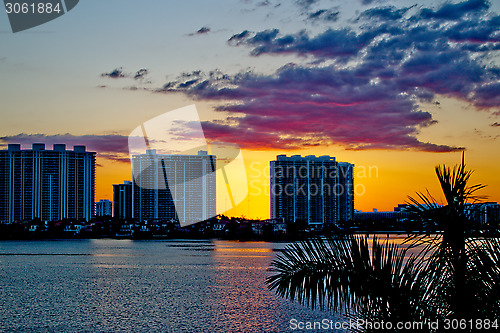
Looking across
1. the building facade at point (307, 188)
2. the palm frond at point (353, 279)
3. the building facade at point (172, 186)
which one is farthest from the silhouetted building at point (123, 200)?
the palm frond at point (353, 279)

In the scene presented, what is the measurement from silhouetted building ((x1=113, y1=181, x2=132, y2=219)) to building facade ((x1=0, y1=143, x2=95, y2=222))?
21.7 m

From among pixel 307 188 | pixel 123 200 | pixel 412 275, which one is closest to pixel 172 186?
pixel 123 200

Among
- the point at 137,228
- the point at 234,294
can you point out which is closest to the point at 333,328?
the point at 234,294

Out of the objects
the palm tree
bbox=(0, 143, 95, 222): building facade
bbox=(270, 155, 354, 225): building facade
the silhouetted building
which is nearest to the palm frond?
the palm tree

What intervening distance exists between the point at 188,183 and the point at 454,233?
16085 centimetres

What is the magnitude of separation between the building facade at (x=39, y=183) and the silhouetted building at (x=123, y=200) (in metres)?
21.7

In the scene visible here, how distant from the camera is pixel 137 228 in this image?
138m

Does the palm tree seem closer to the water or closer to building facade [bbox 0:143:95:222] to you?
the water

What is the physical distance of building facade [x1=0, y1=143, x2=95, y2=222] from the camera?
488 ft

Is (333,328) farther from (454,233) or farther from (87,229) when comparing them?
(87,229)

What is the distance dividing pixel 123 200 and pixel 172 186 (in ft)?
71.1

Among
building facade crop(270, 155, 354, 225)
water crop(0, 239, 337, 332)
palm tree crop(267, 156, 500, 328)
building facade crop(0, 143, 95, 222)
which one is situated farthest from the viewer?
building facade crop(0, 143, 95, 222)

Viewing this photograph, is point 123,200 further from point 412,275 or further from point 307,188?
point 412,275

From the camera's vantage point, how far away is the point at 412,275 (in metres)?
4.08
